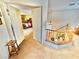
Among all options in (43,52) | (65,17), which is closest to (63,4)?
(65,17)

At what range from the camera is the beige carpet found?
19.1ft

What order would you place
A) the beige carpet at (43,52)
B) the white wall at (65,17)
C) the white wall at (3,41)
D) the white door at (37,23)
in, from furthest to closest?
the white door at (37,23) < the beige carpet at (43,52) < the white wall at (65,17) < the white wall at (3,41)

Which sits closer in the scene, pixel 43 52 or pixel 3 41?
pixel 3 41

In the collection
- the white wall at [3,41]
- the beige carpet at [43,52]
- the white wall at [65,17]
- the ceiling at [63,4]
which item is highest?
the ceiling at [63,4]

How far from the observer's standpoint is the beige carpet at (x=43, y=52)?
19.1ft

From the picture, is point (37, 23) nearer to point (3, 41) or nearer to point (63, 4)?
point (63, 4)

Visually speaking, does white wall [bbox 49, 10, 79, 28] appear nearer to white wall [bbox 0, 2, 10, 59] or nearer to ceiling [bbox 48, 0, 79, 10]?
ceiling [bbox 48, 0, 79, 10]

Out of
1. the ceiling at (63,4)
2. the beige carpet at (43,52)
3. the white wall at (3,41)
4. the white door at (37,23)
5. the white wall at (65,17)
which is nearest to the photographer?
the white wall at (3,41)

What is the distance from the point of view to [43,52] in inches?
247

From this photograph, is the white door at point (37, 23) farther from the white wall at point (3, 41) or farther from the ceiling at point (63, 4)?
the white wall at point (3, 41)

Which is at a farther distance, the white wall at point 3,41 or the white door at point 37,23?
the white door at point 37,23

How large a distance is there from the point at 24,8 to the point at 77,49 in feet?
11.7

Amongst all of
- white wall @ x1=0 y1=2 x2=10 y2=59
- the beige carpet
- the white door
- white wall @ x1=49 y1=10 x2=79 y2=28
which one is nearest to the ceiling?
white wall @ x1=49 y1=10 x2=79 y2=28

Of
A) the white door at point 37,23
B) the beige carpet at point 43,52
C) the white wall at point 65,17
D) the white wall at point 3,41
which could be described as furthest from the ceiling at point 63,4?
the white wall at point 3,41
